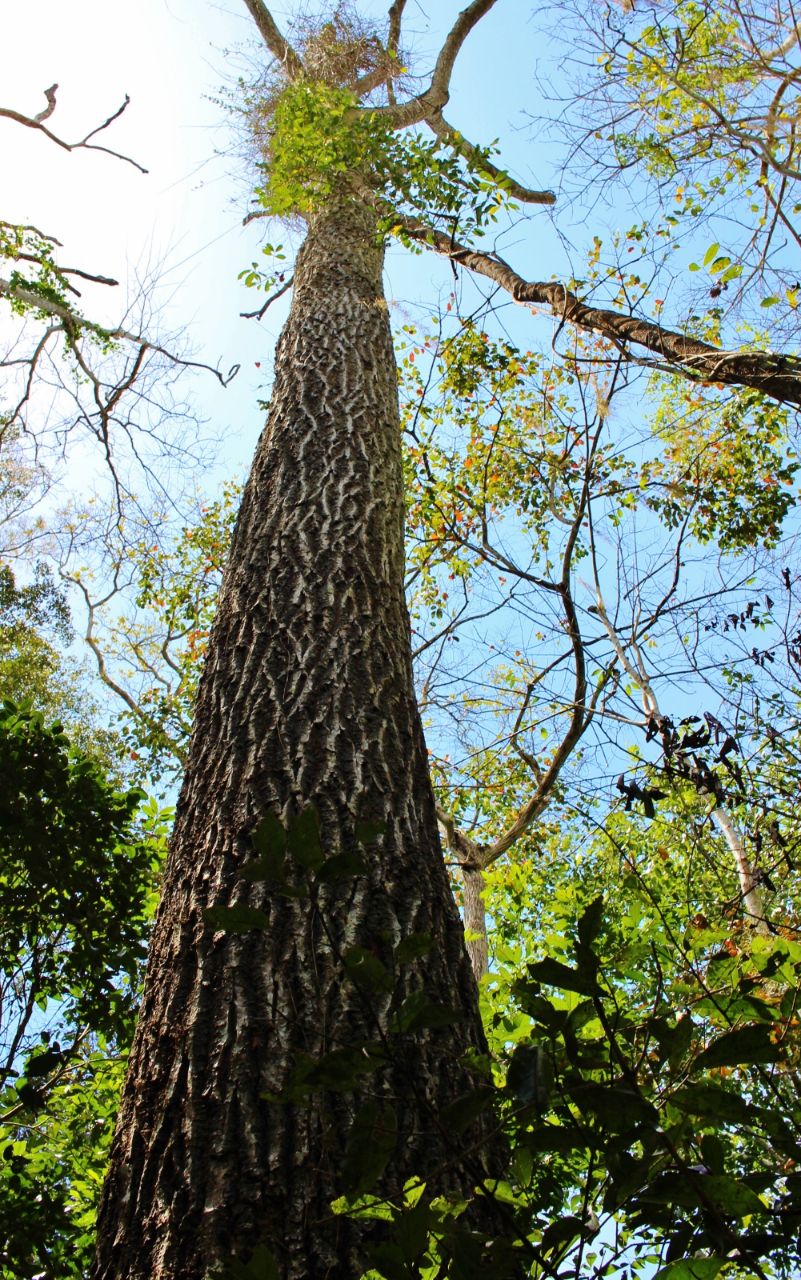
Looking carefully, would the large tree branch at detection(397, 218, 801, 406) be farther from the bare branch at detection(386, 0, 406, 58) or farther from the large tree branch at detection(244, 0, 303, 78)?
the bare branch at detection(386, 0, 406, 58)

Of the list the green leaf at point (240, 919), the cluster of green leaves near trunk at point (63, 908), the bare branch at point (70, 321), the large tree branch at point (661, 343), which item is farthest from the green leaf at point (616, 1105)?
the bare branch at point (70, 321)

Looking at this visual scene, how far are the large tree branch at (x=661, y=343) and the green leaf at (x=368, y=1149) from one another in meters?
3.72

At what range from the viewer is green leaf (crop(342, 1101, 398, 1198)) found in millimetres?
807

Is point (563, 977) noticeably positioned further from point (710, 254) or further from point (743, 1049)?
point (710, 254)

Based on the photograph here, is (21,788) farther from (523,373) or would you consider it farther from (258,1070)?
(523,373)

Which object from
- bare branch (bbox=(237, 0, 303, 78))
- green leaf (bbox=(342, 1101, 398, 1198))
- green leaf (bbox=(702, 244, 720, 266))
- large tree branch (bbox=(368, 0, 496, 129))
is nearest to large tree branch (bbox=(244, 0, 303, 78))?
bare branch (bbox=(237, 0, 303, 78))

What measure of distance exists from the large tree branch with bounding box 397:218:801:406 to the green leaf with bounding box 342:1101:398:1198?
3.72m

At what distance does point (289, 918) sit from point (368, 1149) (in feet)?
2.86

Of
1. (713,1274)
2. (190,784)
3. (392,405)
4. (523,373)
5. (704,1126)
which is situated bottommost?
(713,1274)

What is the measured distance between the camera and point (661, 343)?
172 inches

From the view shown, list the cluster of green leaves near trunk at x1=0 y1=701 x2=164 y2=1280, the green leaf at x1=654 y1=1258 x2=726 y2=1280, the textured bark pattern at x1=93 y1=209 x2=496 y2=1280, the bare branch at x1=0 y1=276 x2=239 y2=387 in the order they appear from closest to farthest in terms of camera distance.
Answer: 1. the green leaf at x1=654 y1=1258 x2=726 y2=1280
2. the textured bark pattern at x1=93 y1=209 x2=496 y2=1280
3. the cluster of green leaves near trunk at x1=0 y1=701 x2=164 y2=1280
4. the bare branch at x1=0 y1=276 x2=239 y2=387

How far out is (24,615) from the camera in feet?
47.9

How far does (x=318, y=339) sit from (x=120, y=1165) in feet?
11.7

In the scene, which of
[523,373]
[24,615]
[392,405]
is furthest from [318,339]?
[24,615]
